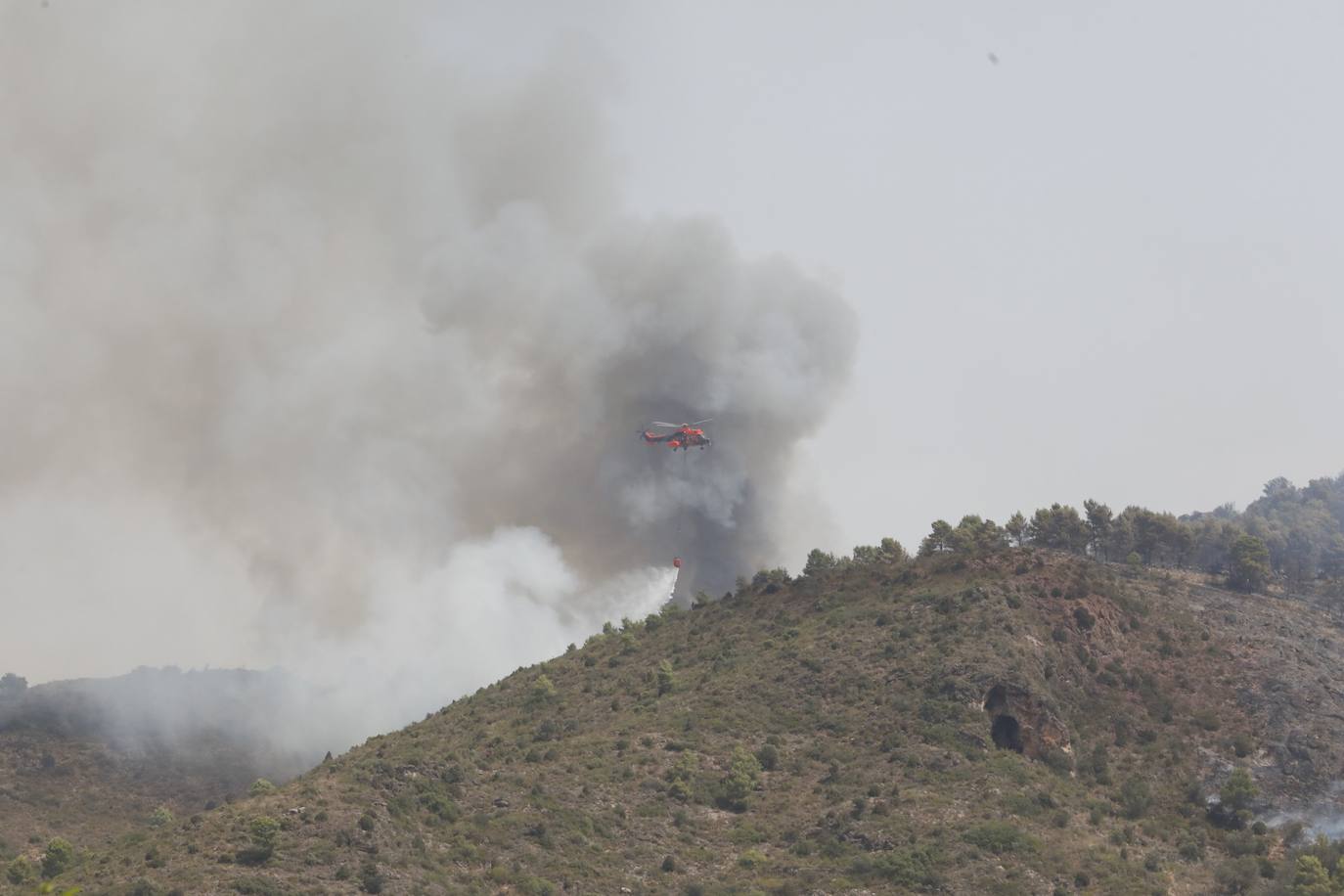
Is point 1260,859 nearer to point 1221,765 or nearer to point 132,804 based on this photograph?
point 1221,765

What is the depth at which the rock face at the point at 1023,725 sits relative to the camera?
103m

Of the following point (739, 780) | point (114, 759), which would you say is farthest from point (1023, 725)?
point (114, 759)

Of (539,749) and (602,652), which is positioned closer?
(539,749)

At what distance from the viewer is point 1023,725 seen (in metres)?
104

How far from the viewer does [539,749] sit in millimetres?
105000

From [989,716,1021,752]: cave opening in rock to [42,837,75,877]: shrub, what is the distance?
74206 mm

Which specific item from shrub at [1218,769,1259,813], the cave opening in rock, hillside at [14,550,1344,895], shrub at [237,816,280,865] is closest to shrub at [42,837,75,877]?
hillside at [14,550,1344,895]

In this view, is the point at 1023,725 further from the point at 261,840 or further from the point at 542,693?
the point at 261,840

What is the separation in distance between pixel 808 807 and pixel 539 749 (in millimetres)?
24488

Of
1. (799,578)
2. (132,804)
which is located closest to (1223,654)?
(799,578)

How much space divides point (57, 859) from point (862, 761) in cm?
6387

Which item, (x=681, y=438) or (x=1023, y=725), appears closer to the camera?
(x=1023, y=725)

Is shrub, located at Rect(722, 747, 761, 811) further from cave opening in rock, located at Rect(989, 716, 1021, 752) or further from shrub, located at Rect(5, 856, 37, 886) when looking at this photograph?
shrub, located at Rect(5, 856, 37, 886)

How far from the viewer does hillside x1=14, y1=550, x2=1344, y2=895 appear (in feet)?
262
